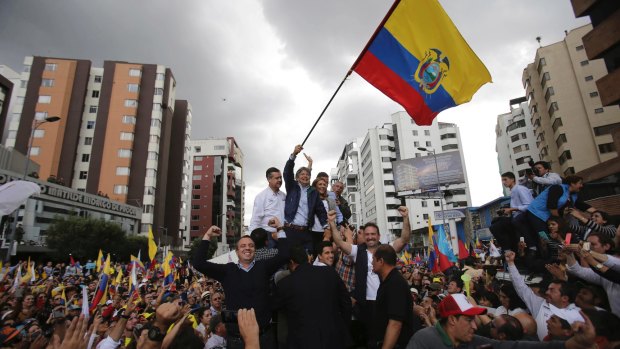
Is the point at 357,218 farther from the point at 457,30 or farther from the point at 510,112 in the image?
the point at 457,30

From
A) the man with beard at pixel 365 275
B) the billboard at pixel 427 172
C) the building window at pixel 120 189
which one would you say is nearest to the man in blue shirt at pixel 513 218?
the man with beard at pixel 365 275

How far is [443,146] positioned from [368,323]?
8135 cm

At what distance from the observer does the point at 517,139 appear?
7006 centimetres

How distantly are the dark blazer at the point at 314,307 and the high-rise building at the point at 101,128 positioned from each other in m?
53.1

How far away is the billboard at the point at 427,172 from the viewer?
43625mm

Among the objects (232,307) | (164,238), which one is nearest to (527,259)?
(232,307)

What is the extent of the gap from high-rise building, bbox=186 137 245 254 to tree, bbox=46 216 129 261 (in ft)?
166

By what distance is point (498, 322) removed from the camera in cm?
391

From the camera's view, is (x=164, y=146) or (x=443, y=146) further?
(x=443, y=146)

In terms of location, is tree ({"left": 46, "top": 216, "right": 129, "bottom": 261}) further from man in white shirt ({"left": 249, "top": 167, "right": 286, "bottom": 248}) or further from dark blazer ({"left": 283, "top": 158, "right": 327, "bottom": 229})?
dark blazer ({"left": 283, "top": 158, "right": 327, "bottom": 229})

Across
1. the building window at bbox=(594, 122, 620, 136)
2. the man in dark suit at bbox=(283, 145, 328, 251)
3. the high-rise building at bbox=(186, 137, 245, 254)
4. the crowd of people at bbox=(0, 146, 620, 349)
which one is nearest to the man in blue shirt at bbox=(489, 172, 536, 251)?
the crowd of people at bbox=(0, 146, 620, 349)

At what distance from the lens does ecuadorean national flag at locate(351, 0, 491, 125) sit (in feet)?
19.4

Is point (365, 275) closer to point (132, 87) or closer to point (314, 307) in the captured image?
point (314, 307)

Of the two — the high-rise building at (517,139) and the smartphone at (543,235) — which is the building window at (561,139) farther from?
the smartphone at (543,235)
